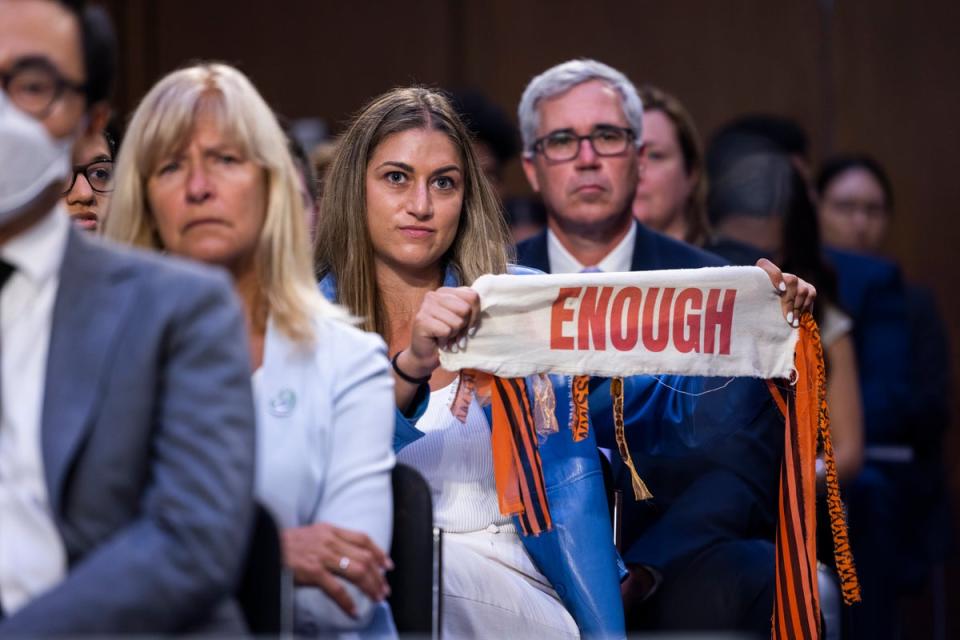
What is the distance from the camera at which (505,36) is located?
23.5 feet

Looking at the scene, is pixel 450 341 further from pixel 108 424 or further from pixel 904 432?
pixel 904 432

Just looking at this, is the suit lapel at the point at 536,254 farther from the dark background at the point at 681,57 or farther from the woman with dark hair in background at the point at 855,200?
the dark background at the point at 681,57

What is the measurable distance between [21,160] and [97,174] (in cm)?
163

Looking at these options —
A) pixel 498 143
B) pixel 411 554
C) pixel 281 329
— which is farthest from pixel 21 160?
pixel 498 143

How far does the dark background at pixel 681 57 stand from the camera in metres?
6.92

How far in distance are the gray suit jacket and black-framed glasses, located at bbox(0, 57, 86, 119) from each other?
24 cm

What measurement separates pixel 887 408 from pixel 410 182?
8.85ft

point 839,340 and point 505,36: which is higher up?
point 505,36

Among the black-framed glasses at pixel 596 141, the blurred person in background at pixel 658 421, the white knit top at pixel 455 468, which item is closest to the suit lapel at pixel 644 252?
the blurred person in background at pixel 658 421

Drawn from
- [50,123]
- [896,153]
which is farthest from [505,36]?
[50,123]

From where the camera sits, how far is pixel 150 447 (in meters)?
1.88

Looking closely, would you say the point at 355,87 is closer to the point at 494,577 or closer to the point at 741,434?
the point at 741,434

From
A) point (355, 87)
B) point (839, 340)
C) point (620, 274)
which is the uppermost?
point (355, 87)

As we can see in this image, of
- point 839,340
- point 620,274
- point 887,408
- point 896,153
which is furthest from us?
point 896,153
